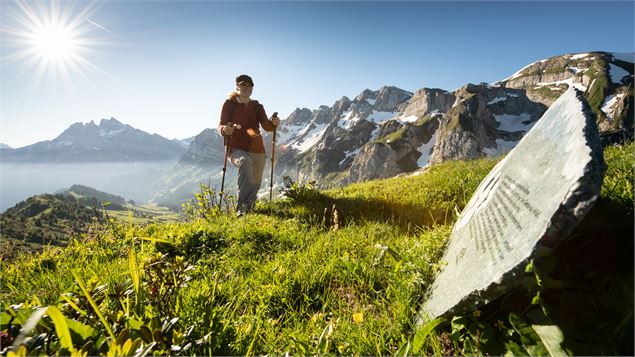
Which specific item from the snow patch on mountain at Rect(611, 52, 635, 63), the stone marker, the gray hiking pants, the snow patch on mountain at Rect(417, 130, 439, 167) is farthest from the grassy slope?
the snow patch on mountain at Rect(611, 52, 635, 63)

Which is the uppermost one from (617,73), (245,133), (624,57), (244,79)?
(624,57)

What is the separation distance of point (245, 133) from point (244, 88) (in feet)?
4.87

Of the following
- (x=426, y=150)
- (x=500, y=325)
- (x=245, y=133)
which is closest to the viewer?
(x=500, y=325)

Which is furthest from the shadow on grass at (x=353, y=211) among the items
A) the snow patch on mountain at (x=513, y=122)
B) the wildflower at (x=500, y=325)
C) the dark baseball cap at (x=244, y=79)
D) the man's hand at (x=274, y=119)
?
the snow patch on mountain at (x=513, y=122)

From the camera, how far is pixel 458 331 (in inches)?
84.4

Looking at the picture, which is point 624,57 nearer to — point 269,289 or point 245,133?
point 245,133

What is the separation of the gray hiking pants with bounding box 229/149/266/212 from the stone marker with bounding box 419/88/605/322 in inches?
264

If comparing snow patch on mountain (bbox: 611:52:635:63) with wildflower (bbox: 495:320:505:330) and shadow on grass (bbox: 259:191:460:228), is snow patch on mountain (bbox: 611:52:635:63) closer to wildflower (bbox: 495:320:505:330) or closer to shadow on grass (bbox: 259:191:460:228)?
shadow on grass (bbox: 259:191:460:228)

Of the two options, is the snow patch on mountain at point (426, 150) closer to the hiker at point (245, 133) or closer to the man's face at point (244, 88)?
the hiker at point (245, 133)

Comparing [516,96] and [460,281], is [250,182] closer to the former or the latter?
[460,281]

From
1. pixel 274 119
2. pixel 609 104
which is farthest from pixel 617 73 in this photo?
pixel 274 119

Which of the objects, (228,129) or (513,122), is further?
(513,122)

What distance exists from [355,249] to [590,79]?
229358mm

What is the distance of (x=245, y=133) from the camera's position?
9.66 meters
